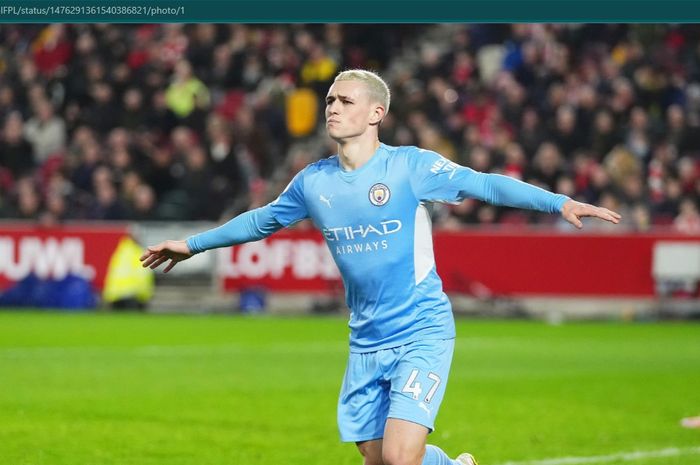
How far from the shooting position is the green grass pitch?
388 inches

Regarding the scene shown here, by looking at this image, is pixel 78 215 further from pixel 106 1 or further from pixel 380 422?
pixel 380 422

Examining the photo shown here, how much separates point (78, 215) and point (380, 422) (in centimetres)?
1826

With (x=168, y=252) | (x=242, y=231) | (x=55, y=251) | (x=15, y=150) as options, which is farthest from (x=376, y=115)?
(x=15, y=150)

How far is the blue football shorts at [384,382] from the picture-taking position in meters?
6.69

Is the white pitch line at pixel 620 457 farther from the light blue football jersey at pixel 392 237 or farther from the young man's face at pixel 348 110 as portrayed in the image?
the young man's face at pixel 348 110

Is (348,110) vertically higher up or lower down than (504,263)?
higher up

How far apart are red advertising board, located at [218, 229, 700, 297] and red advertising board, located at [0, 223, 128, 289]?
2008mm

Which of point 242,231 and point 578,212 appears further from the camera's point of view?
point 242,231

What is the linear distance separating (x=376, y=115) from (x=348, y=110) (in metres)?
0.18

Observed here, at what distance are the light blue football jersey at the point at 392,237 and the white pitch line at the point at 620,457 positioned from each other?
2.71 m

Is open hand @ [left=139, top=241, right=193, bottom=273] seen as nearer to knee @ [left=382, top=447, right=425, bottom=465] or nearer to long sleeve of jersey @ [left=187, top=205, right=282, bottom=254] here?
long sleeve of jersey @ [left=187, top=205, right=282, bottom=254]

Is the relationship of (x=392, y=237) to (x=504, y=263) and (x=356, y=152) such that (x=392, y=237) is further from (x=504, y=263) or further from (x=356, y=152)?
(x=504, y=263)

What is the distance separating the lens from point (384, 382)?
6863mm

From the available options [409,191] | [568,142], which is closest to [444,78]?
[568,142]
